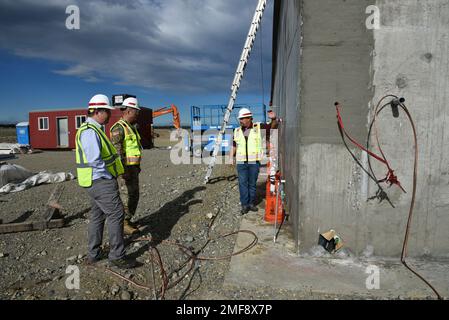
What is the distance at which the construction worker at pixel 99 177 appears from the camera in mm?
3730

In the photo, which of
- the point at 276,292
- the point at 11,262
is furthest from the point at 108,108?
the point at 276,292

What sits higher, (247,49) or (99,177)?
(247,49)

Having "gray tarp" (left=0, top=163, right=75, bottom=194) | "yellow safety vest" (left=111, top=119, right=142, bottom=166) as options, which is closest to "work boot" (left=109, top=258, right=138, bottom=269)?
"yellow safety vest" (left=111, top=119, right=142, bottom=166)

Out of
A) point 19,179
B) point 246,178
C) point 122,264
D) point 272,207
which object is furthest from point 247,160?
point 19,179

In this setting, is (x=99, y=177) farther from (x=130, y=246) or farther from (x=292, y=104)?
(x=292, y=104)

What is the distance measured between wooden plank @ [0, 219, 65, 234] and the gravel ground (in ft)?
0.33

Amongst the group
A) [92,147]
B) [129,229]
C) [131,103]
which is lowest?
[129,229]

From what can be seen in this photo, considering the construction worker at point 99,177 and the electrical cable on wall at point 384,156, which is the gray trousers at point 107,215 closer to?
the construction worker at point 99,177

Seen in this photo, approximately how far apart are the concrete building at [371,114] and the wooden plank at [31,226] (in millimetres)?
4073

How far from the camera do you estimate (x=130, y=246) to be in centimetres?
460

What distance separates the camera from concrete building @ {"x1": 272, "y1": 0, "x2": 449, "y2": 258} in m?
3.63

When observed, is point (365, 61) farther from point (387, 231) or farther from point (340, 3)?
point (387, 231)

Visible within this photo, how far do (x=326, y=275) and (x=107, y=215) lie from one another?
2.62m
